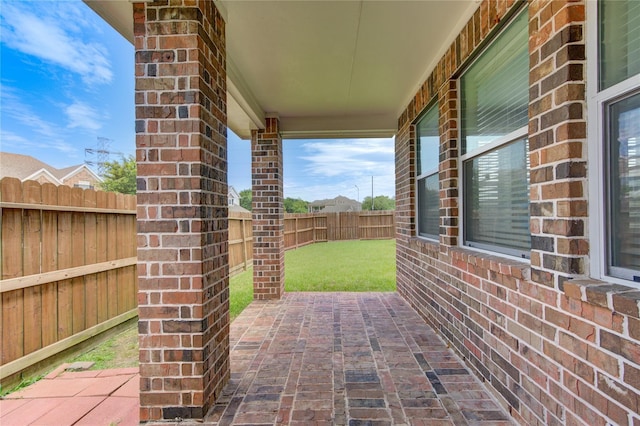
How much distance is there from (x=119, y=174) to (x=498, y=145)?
20464 mm

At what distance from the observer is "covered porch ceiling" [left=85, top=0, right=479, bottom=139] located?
7.61 feet

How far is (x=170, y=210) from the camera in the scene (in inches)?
74.7

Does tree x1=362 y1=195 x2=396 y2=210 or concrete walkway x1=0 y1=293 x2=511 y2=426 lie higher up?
tree x1=362 y1=195 x2=396 y2=210

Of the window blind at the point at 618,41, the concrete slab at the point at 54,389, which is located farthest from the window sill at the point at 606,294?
the concrete slab at the point at 54,389

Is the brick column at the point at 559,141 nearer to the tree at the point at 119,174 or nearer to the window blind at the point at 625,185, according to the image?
the window blind at the point at 625,185

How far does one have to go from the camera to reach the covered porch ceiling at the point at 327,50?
7.61ft

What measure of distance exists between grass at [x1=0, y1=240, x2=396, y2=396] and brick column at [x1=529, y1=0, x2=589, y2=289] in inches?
130

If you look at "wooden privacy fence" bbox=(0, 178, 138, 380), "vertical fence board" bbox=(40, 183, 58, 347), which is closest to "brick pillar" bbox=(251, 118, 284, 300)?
"wooden privacy fence" bbox=(0, 178, 138, 380)

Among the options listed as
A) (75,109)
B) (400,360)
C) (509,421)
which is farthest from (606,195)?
(75,109)

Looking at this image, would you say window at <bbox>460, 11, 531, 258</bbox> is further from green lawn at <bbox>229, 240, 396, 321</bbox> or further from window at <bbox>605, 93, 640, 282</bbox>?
green lawn at <bbox>229, 240, 396, 321</bbox>

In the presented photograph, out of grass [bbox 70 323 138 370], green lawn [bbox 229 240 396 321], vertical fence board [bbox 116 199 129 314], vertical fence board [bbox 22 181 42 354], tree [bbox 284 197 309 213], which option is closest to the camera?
vertical fence board [bbox 22 181 42 354]

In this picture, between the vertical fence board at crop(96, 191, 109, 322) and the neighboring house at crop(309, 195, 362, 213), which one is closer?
the vertical fence board at crop(96, 191, 109, 322)

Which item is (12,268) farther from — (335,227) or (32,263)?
(335,227)

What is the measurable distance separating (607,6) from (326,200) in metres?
39.3
